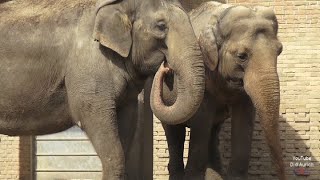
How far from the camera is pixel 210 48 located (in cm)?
852

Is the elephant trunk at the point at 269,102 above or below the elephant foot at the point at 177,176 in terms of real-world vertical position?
above

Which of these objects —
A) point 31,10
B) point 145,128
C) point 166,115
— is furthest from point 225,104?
point 31,10

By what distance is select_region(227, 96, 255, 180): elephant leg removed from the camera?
28.3 feet

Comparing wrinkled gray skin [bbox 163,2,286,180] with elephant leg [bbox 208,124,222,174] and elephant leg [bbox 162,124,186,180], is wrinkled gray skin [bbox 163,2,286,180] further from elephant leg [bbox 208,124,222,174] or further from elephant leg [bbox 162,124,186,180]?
elephant leg [bbox 162,124,186,180]

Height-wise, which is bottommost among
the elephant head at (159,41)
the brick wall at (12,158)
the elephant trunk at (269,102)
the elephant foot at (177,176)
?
the elephant foot at (177,176)

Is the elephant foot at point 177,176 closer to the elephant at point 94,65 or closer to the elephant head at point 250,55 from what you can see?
the elephant head at point 250,55

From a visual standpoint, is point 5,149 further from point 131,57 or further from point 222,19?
point 131,57

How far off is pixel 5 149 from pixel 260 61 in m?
4.85

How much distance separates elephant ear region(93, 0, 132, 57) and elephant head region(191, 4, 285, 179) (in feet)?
4.96

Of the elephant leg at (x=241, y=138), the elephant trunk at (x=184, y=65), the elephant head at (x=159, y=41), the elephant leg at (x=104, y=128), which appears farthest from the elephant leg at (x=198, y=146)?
the elephant leg at (x=104, y=128)

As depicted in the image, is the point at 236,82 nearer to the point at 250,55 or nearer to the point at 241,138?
the point at 250,55

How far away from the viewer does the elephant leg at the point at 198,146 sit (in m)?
8.66

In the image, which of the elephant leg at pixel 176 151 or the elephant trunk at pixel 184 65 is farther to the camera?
the elephant leg at pixel 176 151

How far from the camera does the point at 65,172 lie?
12070 millimetres
